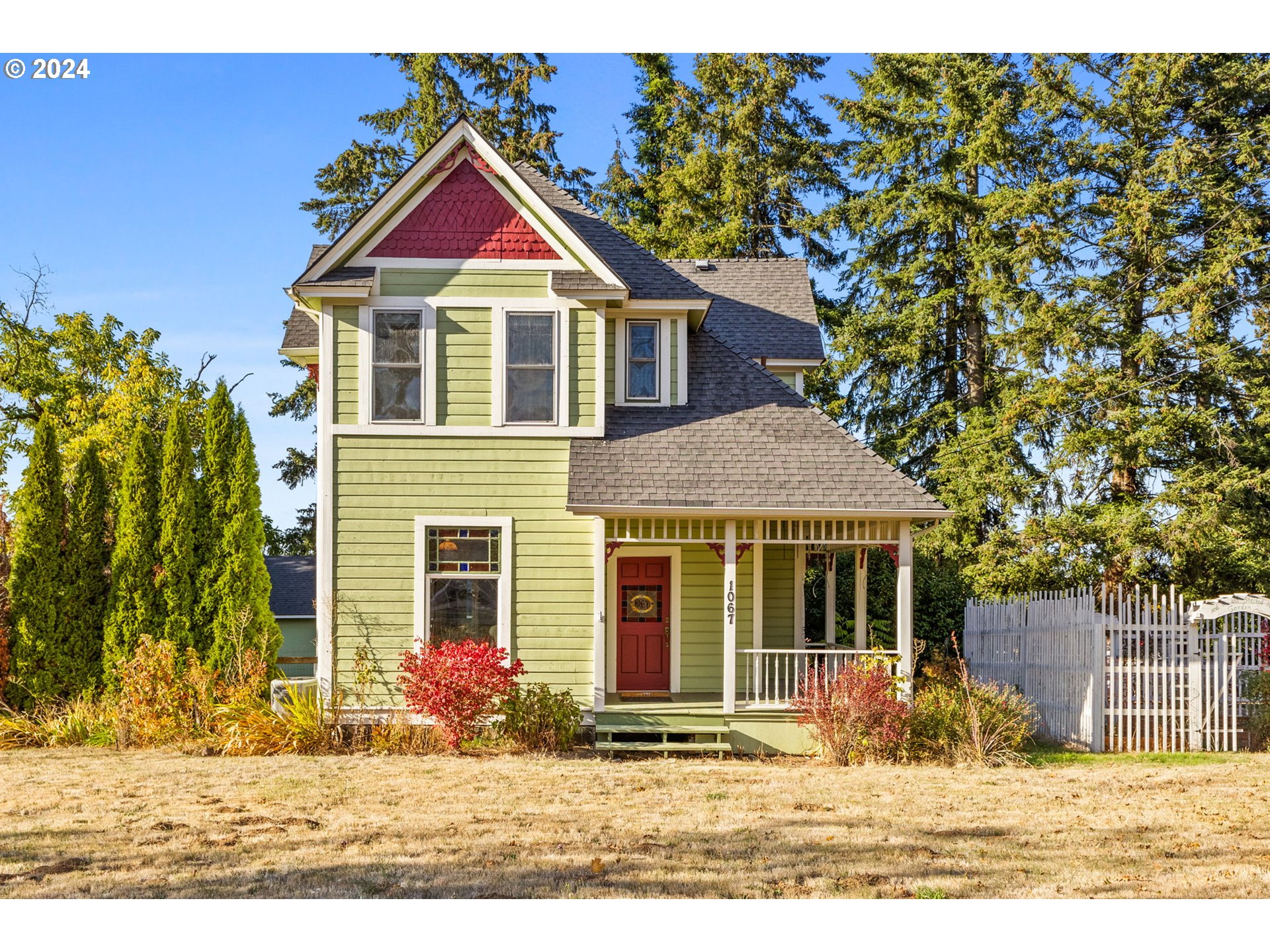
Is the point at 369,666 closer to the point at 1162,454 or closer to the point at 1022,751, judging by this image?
the point at 1022,751

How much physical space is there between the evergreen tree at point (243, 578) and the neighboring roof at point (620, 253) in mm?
5953

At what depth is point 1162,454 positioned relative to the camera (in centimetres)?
2355

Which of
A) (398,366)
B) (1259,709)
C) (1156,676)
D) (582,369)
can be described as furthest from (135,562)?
(1259,709)

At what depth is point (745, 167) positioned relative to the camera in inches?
1193

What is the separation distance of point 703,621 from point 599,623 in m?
2.26

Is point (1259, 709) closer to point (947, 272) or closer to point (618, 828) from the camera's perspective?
point (618, 828)

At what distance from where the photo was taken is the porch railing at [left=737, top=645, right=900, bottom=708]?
14039 mm

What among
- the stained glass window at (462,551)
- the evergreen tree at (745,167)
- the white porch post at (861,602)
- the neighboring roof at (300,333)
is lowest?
the white porch post at (861,602)

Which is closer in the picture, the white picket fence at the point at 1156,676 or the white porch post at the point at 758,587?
the white picket fence at the point at 1156,676

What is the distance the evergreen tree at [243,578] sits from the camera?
51.9 ft

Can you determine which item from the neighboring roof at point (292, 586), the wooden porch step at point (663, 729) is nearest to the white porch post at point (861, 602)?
the wooden porch step at point (663, 729)

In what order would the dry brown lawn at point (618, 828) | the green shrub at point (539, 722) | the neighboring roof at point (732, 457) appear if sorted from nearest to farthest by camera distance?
the dry brown lawn at point (618, 828) < the green shrub at point (539, 722) < the neighboring roof at point (732, 457)

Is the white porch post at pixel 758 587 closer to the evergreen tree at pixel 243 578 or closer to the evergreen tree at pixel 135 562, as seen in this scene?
the evergreen tree at pixel 243 578

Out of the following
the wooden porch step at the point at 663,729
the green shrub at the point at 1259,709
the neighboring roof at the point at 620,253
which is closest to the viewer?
the wooden porch step at the point at 663,729
